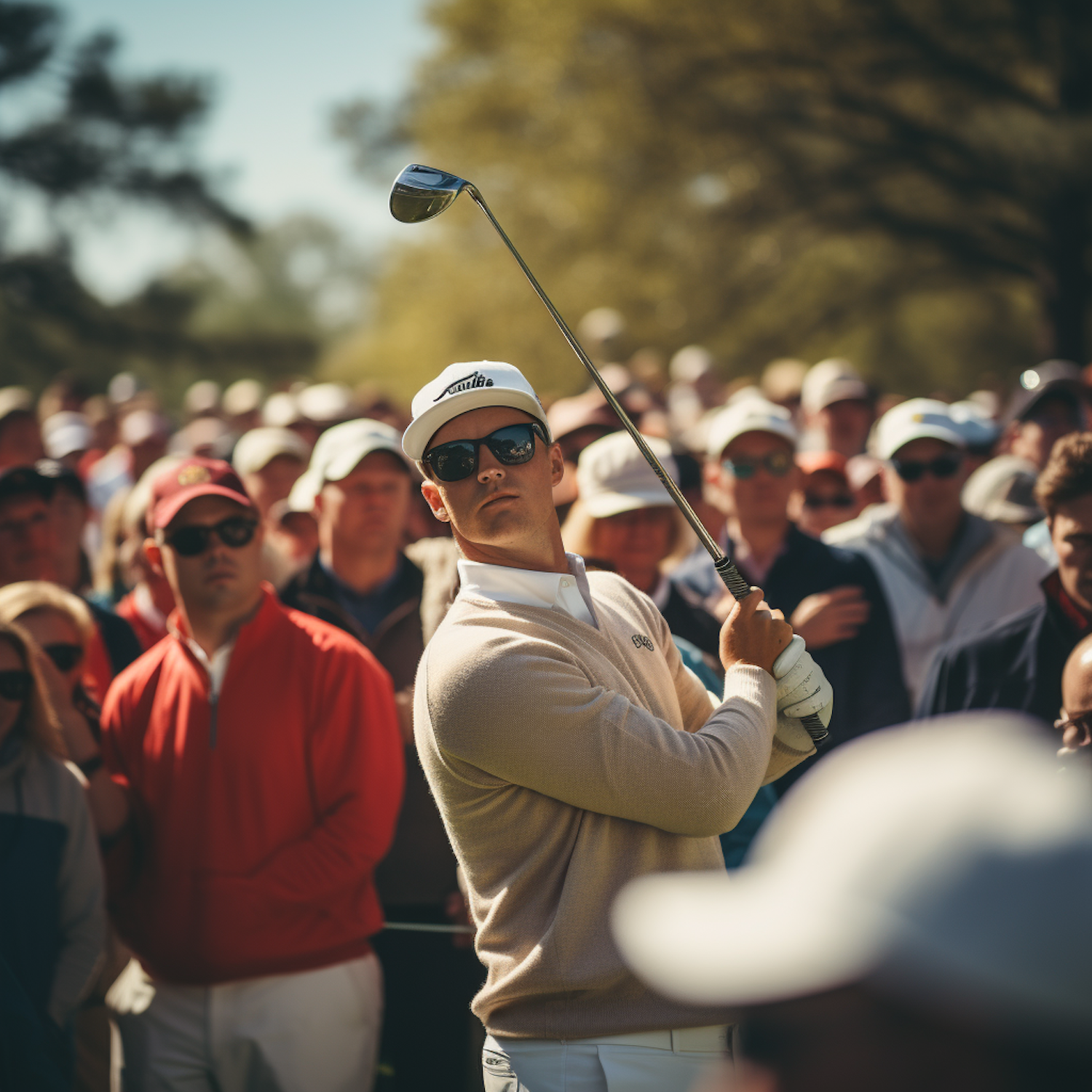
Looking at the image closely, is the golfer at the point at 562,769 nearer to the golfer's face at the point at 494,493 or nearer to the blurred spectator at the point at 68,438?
the golfer's face at the point at 494,493

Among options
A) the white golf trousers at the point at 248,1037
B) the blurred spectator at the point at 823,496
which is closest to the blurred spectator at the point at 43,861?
the white golf trousers at the point at 248,1037

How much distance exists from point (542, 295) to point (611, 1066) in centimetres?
164

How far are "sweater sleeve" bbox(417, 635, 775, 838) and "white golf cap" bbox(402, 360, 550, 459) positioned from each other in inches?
22.2

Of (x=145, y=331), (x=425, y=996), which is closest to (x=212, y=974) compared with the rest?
(x=425, y=996)

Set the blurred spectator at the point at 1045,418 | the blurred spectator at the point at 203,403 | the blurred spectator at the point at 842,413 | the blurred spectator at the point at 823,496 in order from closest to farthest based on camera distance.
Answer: the blurred spectator at the point at 823,496, the blurred spectator at the point at 1045,418, the blurred spectator at the point at 842,413, the blurred spectator at the point at 203,403

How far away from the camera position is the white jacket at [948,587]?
5109mm

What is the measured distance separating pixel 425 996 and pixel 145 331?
15108 mm

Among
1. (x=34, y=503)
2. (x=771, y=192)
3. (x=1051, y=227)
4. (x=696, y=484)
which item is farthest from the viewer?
(x=771, y=192)

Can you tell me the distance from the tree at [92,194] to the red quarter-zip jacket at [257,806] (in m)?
14.7

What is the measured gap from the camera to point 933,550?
5516 mm

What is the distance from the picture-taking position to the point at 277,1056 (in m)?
3.74

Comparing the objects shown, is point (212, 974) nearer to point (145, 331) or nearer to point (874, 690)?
point (874, 690)

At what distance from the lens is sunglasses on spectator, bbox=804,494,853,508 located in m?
6.75

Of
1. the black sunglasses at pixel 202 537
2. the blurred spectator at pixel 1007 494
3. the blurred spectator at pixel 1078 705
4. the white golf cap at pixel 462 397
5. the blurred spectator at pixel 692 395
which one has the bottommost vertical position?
the blurred spectator at pixel 692 395
